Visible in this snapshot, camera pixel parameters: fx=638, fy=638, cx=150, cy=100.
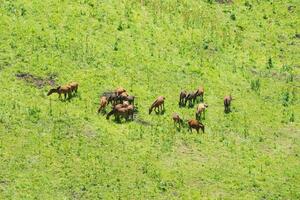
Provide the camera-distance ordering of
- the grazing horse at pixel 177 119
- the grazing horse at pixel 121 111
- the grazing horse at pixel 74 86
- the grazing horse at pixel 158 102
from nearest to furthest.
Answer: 1. the grazing horse at pixel 121 111
2. the grazing horse at pixel 177 119
3. the grazing horse at pixel 158 102
4. the grazing horse at pixel 74 86

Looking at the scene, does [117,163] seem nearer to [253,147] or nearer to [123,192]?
[123,192]

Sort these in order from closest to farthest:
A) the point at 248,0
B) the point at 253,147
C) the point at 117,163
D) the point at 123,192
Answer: the point at 123,192 < the point at 117,163 < the point at 253,147 < the point at 248,0

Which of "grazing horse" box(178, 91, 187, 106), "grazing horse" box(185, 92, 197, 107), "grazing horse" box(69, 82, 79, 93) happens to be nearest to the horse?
"grazing horse" box(185, 92, 197, 107)

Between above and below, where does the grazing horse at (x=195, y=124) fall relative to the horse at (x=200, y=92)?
below

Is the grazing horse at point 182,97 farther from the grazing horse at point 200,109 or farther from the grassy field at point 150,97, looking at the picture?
the grazing horse at point 200,109

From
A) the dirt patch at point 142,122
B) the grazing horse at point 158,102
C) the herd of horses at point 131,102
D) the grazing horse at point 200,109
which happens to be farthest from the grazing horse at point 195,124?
the grazing horse at point 158,102

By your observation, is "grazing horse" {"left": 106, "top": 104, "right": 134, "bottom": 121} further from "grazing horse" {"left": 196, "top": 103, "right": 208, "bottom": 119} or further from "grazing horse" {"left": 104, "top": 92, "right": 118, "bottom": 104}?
"grazing horse" {"left": 196, "top": 103, "right": 208, "bottom": 119}

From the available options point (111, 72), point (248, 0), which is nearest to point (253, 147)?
point (111, 72)

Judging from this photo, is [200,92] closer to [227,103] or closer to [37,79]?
[227,103]
